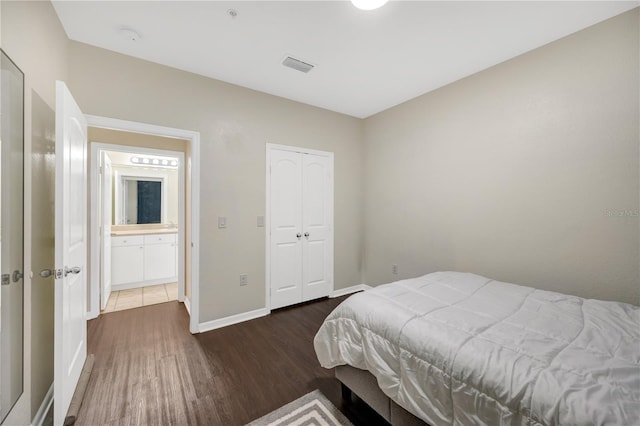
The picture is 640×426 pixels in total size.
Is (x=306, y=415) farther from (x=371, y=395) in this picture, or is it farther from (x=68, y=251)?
(x=68, y=251)

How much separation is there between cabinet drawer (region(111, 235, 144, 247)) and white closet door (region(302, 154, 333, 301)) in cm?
275

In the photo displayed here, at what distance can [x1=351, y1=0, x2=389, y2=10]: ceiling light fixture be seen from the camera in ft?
5.57

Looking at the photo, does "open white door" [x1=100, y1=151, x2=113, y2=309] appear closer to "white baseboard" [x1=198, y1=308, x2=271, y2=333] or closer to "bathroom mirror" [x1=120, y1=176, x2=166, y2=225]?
"bathroom mirror" [x1=120, y1=176, x2=166, y2=225]

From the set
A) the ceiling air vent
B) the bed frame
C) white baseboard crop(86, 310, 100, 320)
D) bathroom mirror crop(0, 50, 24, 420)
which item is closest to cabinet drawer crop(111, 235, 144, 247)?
white baseboard crop(86, 310, 100, 320)

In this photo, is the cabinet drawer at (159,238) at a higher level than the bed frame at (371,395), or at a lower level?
higher

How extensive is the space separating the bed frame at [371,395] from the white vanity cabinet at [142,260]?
12.5 feet

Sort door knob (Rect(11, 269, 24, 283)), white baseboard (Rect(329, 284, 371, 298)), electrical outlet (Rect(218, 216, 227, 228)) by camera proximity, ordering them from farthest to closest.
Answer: white baseboard (Rect(329, 284, 371, 298))
electrical outlet (Rect(218, 216, 227, 228))
door knob (Rect(11, 269, 24, 283))

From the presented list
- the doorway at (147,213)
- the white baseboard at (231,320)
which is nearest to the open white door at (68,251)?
the doorway at (147,213)

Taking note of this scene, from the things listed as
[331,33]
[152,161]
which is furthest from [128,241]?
[331,33]

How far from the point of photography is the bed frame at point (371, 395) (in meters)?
1.34

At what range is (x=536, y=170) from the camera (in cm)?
230

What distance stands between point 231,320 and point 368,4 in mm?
3195

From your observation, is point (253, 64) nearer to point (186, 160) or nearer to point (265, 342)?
point (186, 160)

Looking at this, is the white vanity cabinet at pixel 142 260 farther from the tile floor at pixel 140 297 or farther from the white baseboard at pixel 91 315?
the white baseboard at pixel 91 315
